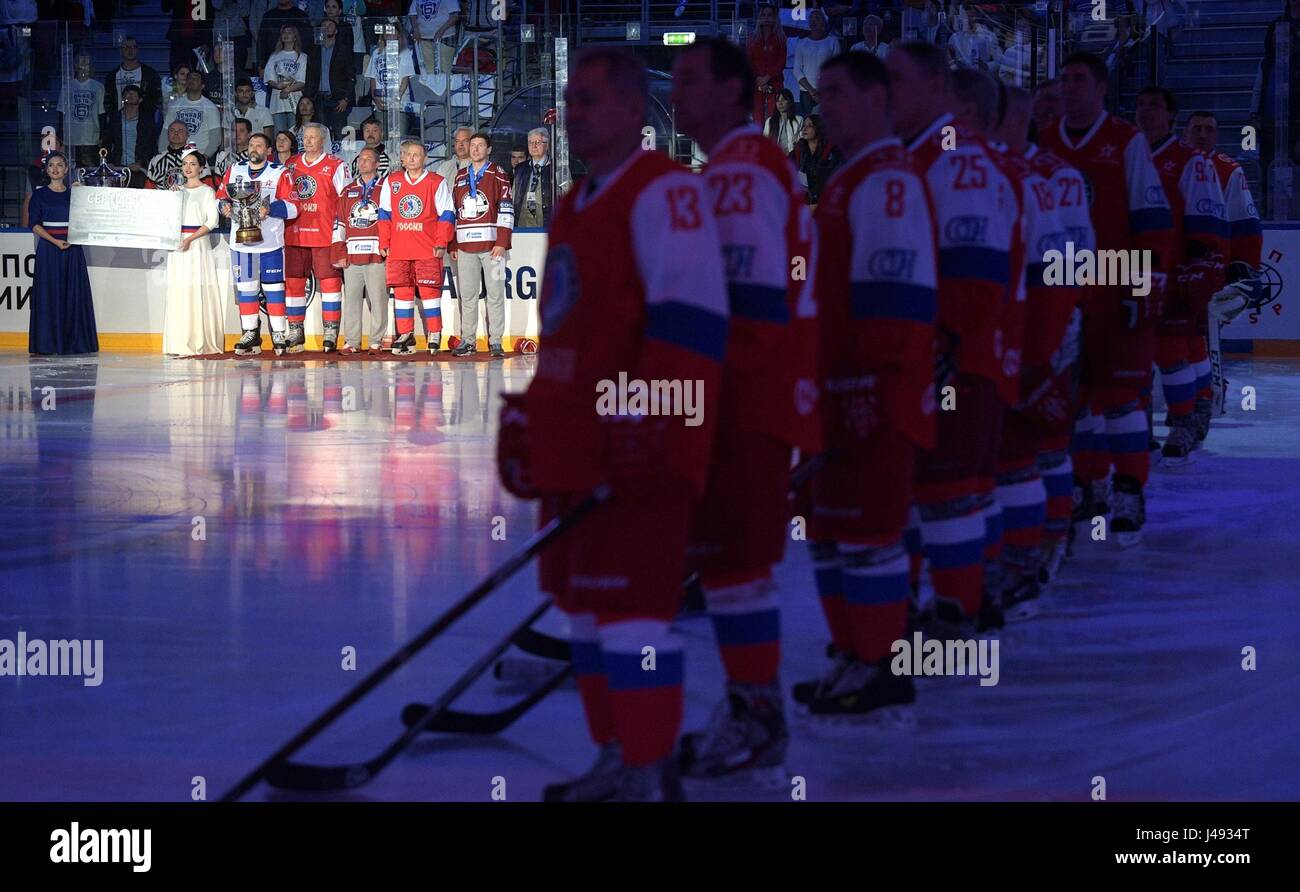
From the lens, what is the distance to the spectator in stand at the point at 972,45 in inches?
529

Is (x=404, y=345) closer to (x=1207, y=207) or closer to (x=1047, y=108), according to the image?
(x=1207, y=207)

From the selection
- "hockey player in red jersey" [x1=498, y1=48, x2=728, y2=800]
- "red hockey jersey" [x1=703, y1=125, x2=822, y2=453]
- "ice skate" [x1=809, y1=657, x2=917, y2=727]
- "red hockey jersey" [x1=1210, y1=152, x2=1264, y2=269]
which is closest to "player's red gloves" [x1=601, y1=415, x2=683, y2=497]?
"hockey player in red jersey" [x1=498, y1=48, x2=728, y2=800]

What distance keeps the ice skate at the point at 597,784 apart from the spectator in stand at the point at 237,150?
12.5 metres

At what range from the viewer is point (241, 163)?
1463 cm

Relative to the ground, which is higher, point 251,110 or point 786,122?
point 251,110

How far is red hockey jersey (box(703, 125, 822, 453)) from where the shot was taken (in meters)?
3.31

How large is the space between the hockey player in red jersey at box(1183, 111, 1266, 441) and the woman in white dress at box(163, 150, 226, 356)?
8648 millimetres

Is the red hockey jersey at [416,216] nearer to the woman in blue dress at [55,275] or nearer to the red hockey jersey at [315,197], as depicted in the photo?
the red hockey jersey at [315,197]

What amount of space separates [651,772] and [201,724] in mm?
1354

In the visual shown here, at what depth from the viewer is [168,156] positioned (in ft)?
50.7

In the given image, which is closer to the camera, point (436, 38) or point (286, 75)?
point (436, 38)

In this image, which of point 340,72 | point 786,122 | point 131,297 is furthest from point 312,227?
point 786,122

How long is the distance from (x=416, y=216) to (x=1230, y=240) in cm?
754

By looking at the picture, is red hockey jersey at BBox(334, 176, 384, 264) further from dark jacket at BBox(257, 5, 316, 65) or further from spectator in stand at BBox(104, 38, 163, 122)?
spectator in stand at BBox(104, 38, 163, 122)
